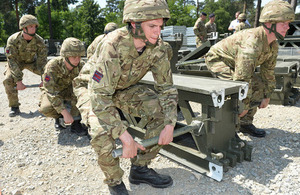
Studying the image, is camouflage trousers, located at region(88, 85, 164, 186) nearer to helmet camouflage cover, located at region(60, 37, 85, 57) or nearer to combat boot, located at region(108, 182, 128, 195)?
combat boot, located at region(108, 182, 128, 195)

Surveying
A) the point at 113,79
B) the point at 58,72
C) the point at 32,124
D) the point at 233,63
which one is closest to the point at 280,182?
the point at 233,63

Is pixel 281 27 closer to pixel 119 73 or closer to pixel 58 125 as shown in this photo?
pixel 119 73

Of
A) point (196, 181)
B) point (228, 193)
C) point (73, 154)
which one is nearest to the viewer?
point (228, 193)

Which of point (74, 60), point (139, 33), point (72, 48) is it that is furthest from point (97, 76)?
point (74, 60)

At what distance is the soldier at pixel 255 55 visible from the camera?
340cm

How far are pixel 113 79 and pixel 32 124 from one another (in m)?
3.35

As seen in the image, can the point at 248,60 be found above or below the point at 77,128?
above

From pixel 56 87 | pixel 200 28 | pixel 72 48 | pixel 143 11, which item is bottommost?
pixel 56 87

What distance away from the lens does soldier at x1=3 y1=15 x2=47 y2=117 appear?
5.53 m

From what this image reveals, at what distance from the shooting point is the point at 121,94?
2900mm

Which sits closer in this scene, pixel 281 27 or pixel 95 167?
pixel 95 167

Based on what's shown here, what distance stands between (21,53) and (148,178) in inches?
182

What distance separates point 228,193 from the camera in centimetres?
266

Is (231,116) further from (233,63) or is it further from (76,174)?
(76,174)
